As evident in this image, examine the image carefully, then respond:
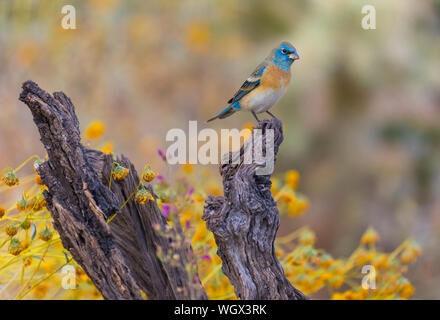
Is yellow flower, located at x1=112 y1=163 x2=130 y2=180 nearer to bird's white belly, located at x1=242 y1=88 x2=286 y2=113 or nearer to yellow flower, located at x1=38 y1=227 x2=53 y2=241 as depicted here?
yellow flower, located at x1=38 y1=227 x2=53 y2=241

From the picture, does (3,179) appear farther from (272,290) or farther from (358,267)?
(358,267)

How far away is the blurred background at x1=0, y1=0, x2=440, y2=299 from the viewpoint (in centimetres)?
340

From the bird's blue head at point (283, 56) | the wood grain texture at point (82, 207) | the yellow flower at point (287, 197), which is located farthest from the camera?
the yellow flower at point (287, 197)

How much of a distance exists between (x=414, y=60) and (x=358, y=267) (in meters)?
2.22

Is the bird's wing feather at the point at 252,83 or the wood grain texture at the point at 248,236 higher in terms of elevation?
the bird's wing feather at the point at 252,83

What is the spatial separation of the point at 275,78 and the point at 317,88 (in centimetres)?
239

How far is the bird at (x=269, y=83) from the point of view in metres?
1.44

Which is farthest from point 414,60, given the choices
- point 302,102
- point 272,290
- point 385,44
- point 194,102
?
point 272,290

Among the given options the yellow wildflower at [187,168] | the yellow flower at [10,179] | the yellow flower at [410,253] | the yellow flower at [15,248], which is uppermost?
the yellow flower at [10,179]

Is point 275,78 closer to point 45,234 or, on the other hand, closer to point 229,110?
point 229,110

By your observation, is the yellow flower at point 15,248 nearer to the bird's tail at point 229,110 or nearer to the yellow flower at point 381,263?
the bird's tail at point 229,110

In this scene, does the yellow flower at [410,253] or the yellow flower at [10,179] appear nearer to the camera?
the yellow flower at [10,179]

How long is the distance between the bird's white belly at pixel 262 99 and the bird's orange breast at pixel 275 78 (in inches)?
0.5

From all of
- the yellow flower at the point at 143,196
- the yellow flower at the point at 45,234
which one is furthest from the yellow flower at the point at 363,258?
the yellow flower at the point at 45,234
